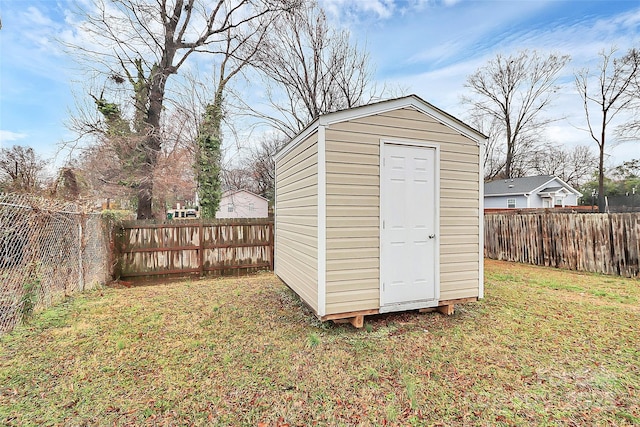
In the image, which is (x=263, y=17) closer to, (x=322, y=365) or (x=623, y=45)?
(x=322, y=365)

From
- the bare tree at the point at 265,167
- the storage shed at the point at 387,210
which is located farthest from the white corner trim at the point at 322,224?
the bare tree at the point at 265,167

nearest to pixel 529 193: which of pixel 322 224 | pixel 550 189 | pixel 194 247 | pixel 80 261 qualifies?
pixel 550 189

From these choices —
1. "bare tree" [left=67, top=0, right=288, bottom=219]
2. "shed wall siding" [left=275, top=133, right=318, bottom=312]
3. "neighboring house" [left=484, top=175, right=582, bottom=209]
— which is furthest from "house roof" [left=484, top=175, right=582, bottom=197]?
"shed wall siding" [left=275, top=133, right=318, bottom=312]

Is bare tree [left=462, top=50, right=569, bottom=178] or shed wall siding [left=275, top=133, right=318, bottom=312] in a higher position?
bare tree [left=462, top=50, right=569, bottom=178]

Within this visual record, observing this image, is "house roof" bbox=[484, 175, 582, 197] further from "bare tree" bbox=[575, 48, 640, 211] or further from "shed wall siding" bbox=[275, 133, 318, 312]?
"shed wall siding" bbox=[275, 133, 318, 312]

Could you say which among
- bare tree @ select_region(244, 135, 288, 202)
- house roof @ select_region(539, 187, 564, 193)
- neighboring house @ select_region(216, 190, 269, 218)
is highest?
bare tree @ select_region(244, 135, 288, 202)

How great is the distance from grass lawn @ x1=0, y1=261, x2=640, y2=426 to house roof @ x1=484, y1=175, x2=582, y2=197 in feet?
58.9

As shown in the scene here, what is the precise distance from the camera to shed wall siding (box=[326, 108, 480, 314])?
3314 mm

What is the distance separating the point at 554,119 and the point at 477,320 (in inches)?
→ 850

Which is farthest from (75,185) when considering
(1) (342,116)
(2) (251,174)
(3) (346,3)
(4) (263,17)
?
(2) (251,174)

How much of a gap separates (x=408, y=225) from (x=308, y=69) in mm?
8742

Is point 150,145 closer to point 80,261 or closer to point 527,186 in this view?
point 80,261

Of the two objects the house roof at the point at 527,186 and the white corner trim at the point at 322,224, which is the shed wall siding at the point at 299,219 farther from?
the house roof at the point at 527,186

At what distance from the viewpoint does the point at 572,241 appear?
6902 mm
